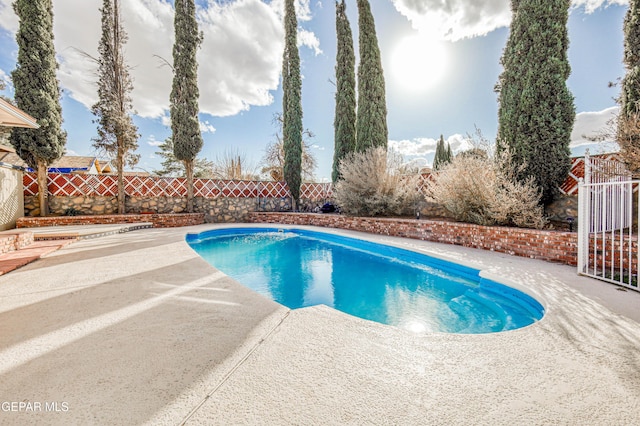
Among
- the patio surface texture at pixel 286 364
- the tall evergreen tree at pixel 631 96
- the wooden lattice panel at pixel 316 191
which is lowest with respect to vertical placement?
the patio surface texture at pixel 286 364

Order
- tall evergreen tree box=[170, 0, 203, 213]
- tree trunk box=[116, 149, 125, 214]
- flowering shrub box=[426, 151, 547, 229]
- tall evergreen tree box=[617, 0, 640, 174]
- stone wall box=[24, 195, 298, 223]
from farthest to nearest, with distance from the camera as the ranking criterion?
tall evergreen tree box=[170, 0, 203, 213] < tree trunk box=[116, 149, 125, 214] < stone wall box=[24, 195, 298, 223] < flowering shrub box=[426, 151, 547, 229] < tall evergreen tree box=[617, 0, 640, 174]

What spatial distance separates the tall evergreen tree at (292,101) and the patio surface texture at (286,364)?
1017 cm

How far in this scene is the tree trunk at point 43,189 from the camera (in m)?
8.70

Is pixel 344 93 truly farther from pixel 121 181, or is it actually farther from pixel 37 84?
pixel 37 84

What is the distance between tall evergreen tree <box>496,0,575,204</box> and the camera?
18.7 ft

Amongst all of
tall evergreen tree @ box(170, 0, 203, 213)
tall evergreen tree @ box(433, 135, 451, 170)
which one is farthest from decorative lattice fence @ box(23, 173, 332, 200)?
tall evergreen tree @ box(433, 135, 451, 170)

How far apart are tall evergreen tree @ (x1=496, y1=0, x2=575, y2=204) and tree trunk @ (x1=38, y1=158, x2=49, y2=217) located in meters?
13.5

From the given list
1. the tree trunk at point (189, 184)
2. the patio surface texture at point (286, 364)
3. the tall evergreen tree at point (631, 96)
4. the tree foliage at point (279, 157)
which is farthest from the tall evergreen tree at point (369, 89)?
the patio surface texture at point (286, 364)

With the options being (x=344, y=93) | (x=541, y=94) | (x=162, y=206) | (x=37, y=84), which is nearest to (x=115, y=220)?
(x=162, y=206)

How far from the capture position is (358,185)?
9234 millimetres

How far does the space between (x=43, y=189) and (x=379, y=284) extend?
37.0ft

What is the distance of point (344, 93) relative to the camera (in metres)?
11.9

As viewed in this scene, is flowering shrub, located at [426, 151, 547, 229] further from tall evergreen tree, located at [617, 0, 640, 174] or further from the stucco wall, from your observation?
the stucco wall

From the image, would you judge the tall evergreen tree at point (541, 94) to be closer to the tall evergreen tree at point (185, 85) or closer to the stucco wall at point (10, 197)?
the tall evergreen tree at point (185, 85)
